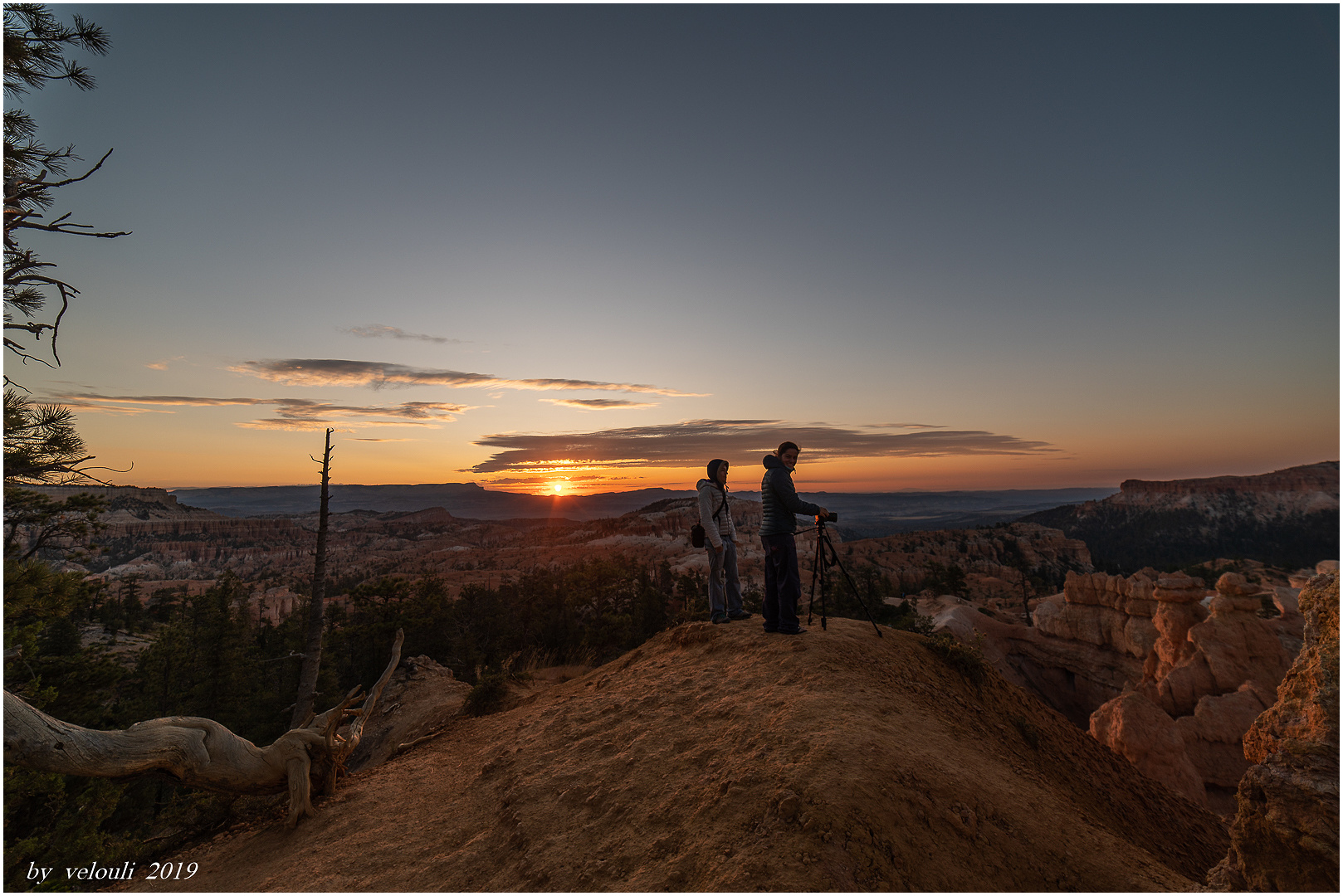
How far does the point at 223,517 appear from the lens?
15750cm

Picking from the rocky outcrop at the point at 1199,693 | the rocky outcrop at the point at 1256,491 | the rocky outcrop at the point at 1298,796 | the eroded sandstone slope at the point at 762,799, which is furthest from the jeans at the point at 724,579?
the rocky outcrop at the point at 1256,491

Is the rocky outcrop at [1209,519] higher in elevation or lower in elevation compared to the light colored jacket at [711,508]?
lower

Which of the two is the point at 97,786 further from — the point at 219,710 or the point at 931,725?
the point at 931,725

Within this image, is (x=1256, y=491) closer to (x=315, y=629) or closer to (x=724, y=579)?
(x=724, y=579)

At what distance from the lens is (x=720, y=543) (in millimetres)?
8203

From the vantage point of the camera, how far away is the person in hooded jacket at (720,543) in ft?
26.9

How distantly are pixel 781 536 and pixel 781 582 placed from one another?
0.65 meters

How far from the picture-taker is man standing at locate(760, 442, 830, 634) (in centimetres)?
704

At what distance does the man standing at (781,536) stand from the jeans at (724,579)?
1.04m

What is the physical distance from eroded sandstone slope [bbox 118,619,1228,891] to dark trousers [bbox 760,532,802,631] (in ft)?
1.21

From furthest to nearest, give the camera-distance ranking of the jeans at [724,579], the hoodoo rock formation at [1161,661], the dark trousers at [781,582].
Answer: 1. the hoodoo rock formation at [1161,661]
2. the jeans at [724,579]
3. the dark trousers at [781,582]

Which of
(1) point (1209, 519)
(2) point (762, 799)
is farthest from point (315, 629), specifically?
(1) point (1209, 519)

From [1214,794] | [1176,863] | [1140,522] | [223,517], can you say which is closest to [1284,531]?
[1140,522]

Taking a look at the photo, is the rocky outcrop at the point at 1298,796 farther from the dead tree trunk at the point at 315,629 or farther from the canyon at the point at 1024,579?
the dead tree trunk at the point at 315,629
